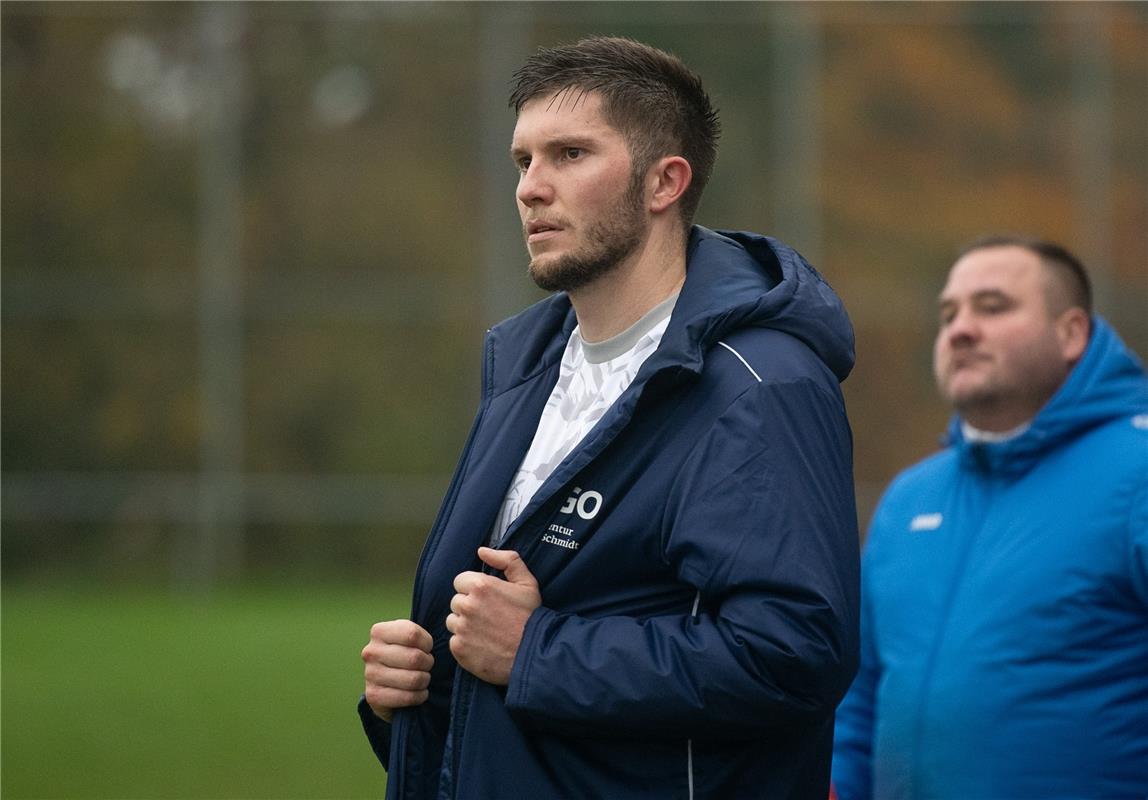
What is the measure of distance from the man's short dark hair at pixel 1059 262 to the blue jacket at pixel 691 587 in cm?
166

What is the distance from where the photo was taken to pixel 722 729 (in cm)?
235

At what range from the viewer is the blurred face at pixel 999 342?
3.88 m

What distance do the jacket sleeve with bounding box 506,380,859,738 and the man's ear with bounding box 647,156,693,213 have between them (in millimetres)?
432

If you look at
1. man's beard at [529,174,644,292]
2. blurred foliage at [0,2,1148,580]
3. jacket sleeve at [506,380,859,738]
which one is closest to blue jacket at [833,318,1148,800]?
jacket sleeve at [506,380,859,738]

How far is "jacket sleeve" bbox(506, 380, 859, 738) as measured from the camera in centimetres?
231

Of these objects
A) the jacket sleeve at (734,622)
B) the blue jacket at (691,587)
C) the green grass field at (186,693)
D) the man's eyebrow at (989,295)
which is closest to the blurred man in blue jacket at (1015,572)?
the man's eyebrow at (989,295)

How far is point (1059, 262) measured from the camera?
4.16 metres

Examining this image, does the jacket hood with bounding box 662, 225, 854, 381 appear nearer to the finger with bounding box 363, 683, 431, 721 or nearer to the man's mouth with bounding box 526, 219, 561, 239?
the man's mouth with bounding box 526, 219, 561, 239

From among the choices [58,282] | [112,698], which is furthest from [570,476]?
[58,282]

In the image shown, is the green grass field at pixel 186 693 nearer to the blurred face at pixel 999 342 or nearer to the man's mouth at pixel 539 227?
the blurred face at pixel 999 342

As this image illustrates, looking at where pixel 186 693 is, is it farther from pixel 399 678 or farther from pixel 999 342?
pixel 399 678

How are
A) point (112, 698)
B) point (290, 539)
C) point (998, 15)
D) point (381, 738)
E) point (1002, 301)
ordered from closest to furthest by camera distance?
point (381, 738) → point (1002, 301) → point (112, 698) → point (290, 539) → point (998, 15)

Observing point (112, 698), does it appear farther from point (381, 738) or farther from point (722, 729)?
point (722, 729)

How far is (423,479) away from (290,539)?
4.82ft
